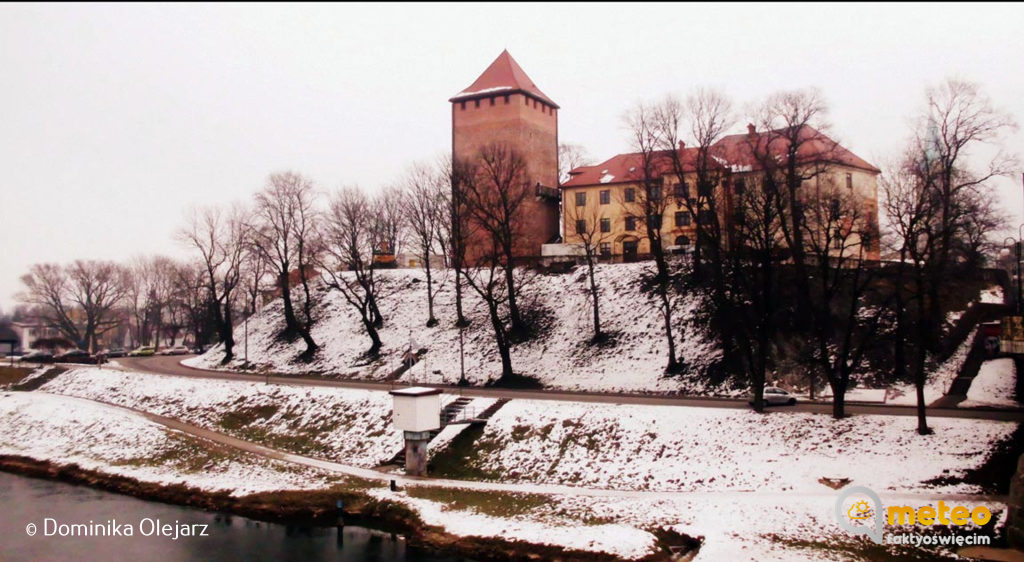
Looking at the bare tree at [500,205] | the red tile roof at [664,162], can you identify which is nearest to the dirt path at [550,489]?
the bare tree at [500,205]

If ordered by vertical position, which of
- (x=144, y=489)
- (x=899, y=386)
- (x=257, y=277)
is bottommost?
(x=144, y=489)

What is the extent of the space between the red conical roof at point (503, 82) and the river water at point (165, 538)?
4399cm

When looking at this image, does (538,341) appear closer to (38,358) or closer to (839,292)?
(839,292)

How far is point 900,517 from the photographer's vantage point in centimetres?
2067

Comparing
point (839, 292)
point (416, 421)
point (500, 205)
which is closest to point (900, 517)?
point (416, 421)

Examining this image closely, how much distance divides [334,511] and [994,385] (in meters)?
27.2

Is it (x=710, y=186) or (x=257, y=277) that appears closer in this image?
(x=710, y=186)

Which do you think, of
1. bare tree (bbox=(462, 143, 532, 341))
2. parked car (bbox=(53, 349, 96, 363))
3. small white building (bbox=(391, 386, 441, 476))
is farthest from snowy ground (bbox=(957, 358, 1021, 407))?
parked car (bbox=(53, 349, 96, 363))

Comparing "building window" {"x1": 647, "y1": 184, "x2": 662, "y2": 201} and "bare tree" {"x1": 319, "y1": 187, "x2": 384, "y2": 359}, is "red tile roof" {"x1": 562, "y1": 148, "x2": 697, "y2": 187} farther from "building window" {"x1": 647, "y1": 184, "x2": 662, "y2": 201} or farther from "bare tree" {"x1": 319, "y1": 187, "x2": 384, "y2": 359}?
"bare tree" {"x1": 319, "y1": 187, "x2": 384, "y2": 359}

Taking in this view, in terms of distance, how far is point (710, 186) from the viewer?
34.8 metres

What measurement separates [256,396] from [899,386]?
3184 cm

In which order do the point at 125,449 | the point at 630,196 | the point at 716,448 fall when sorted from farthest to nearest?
1. the point at 630,196
2. the point at 125,449
3. the point at 716,448

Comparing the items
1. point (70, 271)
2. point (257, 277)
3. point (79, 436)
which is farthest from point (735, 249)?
point (70, 271)

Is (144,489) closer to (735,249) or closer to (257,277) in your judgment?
(735,249)
